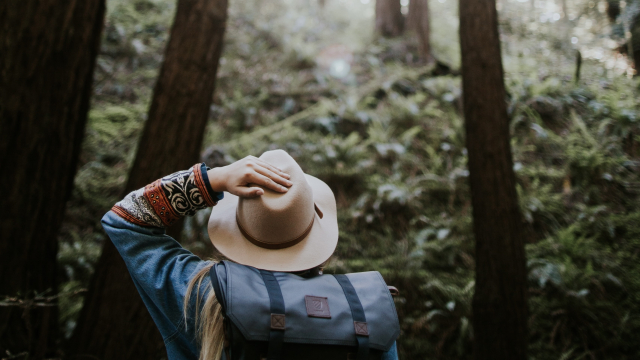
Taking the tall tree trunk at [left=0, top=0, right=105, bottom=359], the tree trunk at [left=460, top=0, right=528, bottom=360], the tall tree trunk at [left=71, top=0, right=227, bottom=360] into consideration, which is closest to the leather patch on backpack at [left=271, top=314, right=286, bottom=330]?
the tall tree trunk at [left=0, top=0, right=105, bottom=359]

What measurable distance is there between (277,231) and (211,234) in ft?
0.86

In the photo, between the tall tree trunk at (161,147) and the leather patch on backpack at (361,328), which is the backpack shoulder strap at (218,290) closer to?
the leather patch on backpack at (361,328)

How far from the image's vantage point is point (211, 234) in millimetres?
1457

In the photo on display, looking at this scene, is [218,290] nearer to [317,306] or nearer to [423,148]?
[317,306]

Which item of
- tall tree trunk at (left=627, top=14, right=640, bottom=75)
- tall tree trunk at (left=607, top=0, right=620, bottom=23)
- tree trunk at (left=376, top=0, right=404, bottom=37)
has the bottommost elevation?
tall tree trunk at (left=627, top=14, right=640, bottom=75)

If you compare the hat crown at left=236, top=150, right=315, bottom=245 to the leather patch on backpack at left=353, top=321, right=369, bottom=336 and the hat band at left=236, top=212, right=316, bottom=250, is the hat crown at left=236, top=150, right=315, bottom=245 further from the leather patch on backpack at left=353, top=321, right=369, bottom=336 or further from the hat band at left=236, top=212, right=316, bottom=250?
the leather patch on backpack at left=353, top=321, right=369, bottom=336

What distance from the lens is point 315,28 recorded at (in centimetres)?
1055

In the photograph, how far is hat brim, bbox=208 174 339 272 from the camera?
1.39 metres

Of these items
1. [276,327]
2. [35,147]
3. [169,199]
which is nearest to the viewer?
[276,327]

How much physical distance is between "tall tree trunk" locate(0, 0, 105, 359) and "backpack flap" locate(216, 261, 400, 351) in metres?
2.22

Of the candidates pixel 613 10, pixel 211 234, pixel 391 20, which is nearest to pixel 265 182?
pixel 211 234

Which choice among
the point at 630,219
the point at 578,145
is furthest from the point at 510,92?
the point at 630,219

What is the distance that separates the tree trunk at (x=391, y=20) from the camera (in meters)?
9.96

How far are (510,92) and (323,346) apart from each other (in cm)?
686
